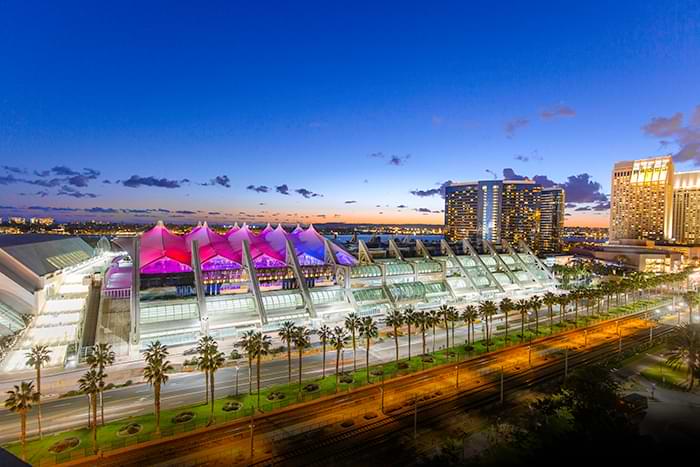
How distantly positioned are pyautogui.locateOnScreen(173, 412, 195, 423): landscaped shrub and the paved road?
10.1ft

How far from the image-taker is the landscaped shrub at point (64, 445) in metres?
35.8

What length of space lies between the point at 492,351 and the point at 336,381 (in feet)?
102

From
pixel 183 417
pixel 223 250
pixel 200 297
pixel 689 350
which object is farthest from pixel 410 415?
pixel 223 250

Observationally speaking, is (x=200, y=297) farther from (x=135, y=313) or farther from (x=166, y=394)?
(x=166, y=394)

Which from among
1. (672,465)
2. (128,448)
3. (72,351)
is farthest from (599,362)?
(72,351)

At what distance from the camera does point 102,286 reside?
7719 cm

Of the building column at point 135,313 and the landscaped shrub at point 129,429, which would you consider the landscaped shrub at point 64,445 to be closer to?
the landscaped shrub at point 129,429

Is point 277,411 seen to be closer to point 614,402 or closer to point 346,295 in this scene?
point 614,402

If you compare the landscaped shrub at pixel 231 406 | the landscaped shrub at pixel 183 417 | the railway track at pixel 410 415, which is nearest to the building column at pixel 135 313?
the landscaped shrub at pixel 183 417

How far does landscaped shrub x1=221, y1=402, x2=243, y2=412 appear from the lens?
4456cm

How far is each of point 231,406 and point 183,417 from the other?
5288 millimetres

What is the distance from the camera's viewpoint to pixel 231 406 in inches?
1784

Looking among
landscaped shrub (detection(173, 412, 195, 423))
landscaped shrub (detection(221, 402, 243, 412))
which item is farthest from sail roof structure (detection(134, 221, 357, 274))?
landscaped shrub (detection(173, 412, 195, 423))

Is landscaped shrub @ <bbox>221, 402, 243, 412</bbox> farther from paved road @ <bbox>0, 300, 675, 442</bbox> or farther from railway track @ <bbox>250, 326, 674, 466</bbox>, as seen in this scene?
railway track @ <bbox>250, 326, 674, 466</bbox>
